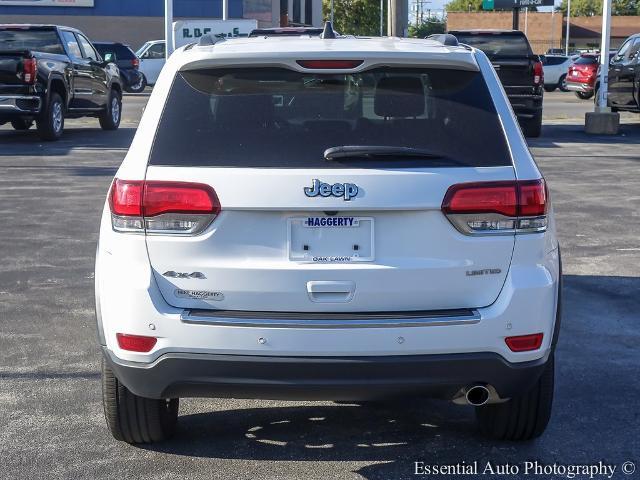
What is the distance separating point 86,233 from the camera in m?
10.3

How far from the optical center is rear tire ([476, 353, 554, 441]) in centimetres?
472

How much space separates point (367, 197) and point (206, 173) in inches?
25.1

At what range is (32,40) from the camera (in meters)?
20.0

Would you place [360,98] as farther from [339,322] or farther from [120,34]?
[120,34]

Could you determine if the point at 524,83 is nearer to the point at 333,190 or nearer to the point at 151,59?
the point at 333,190

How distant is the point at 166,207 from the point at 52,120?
615 inches

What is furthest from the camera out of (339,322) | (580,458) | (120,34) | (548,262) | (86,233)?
(120,34)

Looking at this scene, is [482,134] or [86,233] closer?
[482,134]

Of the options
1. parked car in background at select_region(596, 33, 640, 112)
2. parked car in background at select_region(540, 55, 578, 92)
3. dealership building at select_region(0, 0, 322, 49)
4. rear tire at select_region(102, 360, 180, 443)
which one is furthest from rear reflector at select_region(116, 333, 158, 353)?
dealership building at select_region(0, 0, 322, 49)

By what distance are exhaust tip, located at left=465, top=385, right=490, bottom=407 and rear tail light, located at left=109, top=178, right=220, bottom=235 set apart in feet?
4.13

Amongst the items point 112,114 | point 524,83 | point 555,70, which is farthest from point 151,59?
point 524,83

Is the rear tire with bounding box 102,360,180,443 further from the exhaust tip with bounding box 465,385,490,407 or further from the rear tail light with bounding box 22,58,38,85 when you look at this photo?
the rear tail light with bounding box 22,58,38,85

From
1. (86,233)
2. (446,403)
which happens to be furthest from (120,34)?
(446,403)

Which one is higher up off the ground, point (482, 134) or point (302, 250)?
point (482, 134)
